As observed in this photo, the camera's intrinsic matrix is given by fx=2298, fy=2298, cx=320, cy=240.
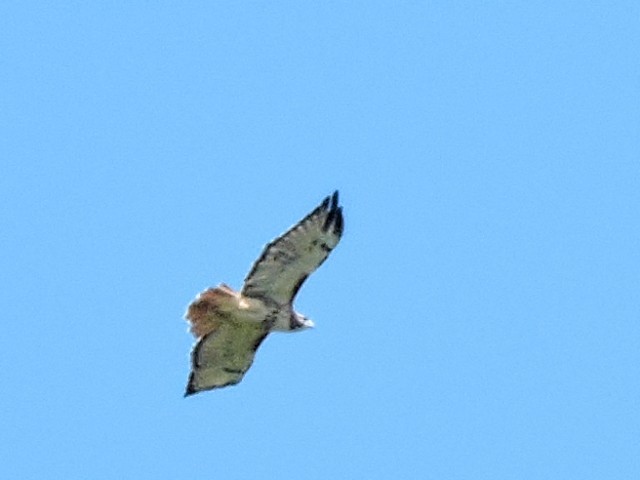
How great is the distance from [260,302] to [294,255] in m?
0.71

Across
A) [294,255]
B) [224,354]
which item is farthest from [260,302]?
[224,354]

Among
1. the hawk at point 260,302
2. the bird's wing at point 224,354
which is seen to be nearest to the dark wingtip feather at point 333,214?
the hawk at point 260,302

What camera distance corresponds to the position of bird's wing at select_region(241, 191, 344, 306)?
23078 mm

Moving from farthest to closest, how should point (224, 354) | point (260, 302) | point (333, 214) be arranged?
point (224, 354), point (260, 302), point (333, 214)

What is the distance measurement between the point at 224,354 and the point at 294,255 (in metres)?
1.85

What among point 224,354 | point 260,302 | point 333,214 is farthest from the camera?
point 224,354

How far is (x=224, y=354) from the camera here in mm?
24656

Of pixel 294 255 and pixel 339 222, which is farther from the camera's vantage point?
pixel 294 255

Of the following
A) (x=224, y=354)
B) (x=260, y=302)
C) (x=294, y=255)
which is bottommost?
(x=224, y=354)

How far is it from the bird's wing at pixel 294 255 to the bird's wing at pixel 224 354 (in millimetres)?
574

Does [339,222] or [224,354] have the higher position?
[339,222]

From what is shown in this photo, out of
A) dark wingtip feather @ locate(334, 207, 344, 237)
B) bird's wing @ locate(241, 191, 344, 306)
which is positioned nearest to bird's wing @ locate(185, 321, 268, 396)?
bird's wing @ locate(241, 191, 344, 306)

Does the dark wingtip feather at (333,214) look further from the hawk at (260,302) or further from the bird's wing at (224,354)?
the bird's wing at (224,354)

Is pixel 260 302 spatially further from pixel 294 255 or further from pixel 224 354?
pixel 224 354
